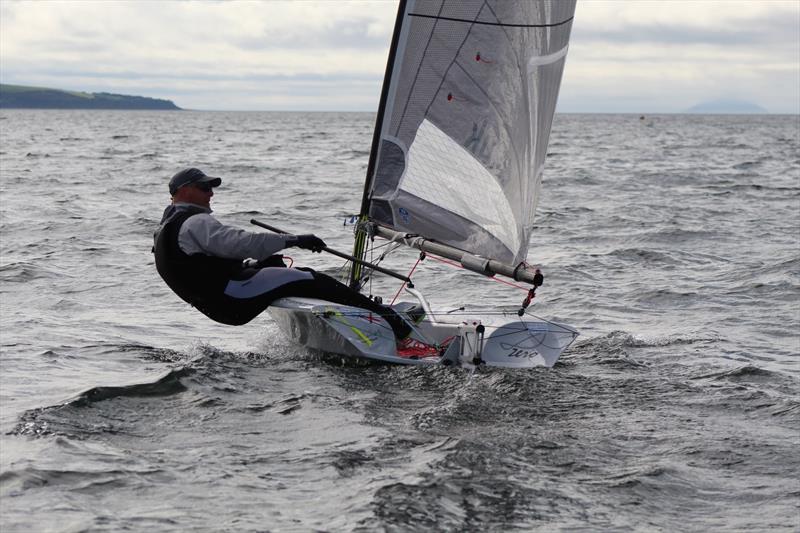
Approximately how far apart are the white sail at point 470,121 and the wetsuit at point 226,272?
957mm

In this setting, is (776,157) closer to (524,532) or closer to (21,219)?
(21,219)

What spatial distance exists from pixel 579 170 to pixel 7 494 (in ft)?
93.8

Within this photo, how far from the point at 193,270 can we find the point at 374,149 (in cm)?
185

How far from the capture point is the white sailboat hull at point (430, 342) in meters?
7.05

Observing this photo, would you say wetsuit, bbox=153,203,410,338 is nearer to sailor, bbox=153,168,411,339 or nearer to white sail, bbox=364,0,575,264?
sailor, bbox=153,168,411,339

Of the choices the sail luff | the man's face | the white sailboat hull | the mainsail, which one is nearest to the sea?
the white sailboat hull

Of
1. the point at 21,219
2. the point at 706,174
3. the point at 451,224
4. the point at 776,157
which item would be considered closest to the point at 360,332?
the point at 451,224

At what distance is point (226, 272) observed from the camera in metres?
7.03

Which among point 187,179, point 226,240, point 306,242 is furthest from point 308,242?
point 187,179

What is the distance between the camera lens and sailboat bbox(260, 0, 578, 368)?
23.7 feet

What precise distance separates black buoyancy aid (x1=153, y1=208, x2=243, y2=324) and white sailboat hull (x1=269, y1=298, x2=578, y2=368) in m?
0.45

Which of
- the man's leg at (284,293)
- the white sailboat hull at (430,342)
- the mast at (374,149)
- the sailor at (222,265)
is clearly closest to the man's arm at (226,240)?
the sailor at (222,265)

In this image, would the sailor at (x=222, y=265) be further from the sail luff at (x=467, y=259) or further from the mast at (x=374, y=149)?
the mast at (x=374, y=149)

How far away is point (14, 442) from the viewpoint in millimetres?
5383
